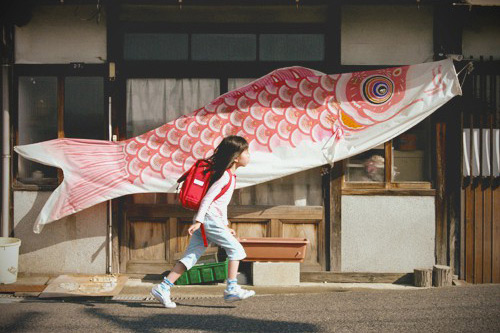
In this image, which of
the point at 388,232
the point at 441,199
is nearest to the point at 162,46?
the point at 388,232

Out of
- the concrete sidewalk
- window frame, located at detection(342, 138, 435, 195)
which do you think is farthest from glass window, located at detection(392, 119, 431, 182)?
the concrete sidewalk

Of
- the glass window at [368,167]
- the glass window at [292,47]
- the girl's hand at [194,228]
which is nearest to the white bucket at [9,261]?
the girl's hand at [194,228]

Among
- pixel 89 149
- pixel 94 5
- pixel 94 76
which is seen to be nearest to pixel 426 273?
pixel 89 149

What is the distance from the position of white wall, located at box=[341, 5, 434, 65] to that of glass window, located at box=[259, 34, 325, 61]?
407 mm

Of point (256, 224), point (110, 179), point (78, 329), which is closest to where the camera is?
point (78, 329)

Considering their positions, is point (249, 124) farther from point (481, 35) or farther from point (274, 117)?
point (481, 35)

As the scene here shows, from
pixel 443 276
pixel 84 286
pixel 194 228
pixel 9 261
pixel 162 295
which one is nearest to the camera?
pixel 194 228

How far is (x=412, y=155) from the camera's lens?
9.11m

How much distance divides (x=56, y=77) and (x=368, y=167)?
5365 millimetres

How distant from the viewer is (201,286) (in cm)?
848

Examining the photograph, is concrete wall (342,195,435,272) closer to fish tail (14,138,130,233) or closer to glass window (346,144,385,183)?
glass window (346,144,385,183)

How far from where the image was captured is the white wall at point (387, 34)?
8.95 metres

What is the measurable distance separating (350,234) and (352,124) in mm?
1811

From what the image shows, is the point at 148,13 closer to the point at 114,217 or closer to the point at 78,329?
the point at 114,217
